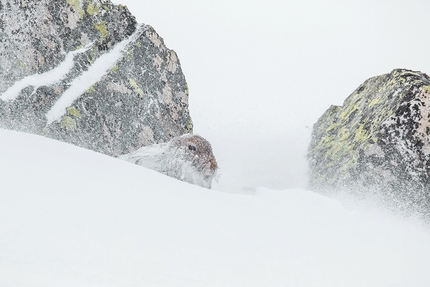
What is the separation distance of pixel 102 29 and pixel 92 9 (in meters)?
0.70

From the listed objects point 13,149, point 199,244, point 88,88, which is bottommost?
point 199,244

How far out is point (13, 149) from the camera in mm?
5199

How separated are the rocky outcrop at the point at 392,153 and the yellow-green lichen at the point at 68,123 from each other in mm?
7493

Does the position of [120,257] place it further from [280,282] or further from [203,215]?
[203,215]

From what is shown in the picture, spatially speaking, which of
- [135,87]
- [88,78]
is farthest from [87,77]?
[135,87]

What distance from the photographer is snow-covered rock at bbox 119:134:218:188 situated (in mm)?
9961

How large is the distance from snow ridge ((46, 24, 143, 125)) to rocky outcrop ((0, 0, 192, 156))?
0.10ft

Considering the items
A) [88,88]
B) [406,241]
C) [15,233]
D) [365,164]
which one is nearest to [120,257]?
[15,233]

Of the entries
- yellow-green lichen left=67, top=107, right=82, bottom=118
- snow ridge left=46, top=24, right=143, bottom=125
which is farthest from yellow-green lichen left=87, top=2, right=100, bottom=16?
yellow-green lichen left=67, top=107, right=82, bottom=118

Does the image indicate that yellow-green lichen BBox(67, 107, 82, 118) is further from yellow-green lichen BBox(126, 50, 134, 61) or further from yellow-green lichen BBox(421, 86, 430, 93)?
yellow-green lichen BBox(421, 86, 430, 93)

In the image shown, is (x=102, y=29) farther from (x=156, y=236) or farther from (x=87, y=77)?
(x=156, y=236)

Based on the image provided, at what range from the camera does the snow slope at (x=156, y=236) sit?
287cm

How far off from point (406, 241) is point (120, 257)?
425 cm

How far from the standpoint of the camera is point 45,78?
11.9 m
